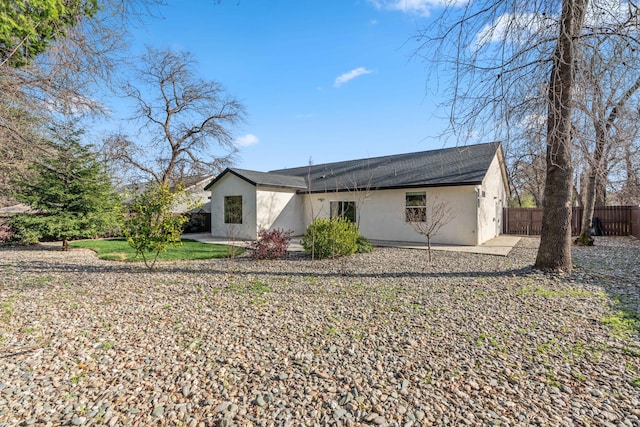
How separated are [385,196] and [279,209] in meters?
5.30

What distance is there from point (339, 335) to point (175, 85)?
65.6ft

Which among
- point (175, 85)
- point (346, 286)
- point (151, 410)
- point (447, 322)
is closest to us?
point (151, 410)

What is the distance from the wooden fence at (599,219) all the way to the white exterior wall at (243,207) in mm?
14334

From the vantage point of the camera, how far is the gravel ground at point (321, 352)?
250 centimetres

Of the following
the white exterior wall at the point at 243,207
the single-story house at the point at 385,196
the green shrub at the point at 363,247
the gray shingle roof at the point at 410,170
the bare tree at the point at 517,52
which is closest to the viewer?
the bare tree at the point at 517,52

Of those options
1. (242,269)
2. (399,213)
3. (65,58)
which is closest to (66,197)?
(242,269)

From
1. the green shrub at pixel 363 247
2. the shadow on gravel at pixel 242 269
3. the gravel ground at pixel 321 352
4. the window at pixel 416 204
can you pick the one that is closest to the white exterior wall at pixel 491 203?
the window at pixel 416 204

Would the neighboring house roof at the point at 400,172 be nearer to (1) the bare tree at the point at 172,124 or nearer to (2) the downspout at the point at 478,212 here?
(2) the downspout at the point at 478,212

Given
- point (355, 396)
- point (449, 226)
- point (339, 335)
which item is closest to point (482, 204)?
point (449, 226)

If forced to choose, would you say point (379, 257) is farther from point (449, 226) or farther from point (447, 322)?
point (447, 322)

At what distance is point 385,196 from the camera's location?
14.3 meters

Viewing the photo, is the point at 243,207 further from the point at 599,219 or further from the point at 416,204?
the point at 599,219

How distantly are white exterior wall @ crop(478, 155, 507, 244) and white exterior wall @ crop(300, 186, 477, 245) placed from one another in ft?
2.28

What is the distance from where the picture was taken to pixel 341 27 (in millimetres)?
6582
